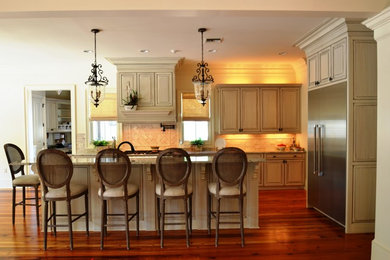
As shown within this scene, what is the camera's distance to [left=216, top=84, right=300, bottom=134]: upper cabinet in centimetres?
597

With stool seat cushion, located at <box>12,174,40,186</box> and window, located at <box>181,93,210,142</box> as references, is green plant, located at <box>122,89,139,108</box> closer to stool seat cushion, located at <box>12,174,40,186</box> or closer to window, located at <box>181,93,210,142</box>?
window, located at <box>181,93,210,142</box>

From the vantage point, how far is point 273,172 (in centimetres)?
581

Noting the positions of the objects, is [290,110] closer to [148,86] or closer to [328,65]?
[328,65]

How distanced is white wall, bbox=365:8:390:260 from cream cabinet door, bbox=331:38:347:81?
0.78 metres

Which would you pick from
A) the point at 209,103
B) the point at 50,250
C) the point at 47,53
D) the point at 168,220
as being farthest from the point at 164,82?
the point at 50,250

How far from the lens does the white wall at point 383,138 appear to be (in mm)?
2549

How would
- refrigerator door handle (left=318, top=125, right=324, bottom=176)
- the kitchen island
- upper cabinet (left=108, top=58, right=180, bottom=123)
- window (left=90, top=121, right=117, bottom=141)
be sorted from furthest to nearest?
window (left=90, top=121, right=117, bottom=141), upper cabinet (left=108, top=58, right=180, bottom=123), refrigerator door handle (left=318, top=125, right=324, bottom=176), the kitchen island

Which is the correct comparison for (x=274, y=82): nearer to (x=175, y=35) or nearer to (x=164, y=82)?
(x=164, y=82)

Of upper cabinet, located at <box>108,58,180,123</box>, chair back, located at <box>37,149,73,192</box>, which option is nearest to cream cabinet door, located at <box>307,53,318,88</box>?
upper cabinet, located at <box>108,58,180,123</box>

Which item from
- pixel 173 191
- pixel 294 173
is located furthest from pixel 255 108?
pixel 173 191

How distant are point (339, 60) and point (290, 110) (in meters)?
2.50

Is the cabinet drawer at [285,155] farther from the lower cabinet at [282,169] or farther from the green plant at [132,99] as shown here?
the green plant at [132,99]

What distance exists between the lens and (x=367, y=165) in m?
3.41

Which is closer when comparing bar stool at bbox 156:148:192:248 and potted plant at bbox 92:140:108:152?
bar stool at bbox 156:148:192:248
